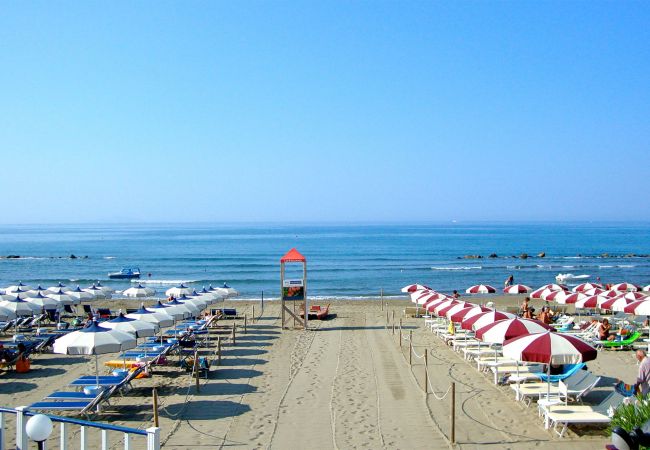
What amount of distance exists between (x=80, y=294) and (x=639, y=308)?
21166 mm

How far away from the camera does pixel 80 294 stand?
80.3 ft

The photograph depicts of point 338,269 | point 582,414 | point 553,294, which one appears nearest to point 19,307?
point 582,414

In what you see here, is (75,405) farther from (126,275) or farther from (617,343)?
(126,275)

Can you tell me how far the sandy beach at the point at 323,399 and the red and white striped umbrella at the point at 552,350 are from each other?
46.8 inches

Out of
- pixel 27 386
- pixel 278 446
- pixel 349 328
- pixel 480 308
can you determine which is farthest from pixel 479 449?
pixel 349 328

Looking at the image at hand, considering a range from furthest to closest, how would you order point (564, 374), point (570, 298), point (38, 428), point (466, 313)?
point (570, 298) < point (466, 313) < point (564, 374) < point (38, 428)

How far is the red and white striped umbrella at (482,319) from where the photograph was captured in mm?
14125

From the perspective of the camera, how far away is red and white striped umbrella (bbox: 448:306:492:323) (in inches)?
608

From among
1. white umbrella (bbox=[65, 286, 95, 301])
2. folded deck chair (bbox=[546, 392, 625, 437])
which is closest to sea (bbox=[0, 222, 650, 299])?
white umbrella (bbox=[65, 286, 95, 301])

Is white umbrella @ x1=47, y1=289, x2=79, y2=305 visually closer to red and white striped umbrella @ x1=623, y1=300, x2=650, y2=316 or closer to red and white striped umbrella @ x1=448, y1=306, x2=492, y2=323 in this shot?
red and white striped umbrella @ x1=448, y1=306, x2=492, y2=323

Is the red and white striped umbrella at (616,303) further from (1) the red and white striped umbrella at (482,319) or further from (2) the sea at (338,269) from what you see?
(2) the sea at (338,269)

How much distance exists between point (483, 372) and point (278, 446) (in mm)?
6667

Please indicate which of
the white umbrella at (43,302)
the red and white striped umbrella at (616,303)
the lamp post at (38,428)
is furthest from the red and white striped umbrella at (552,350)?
the white umbrella at (43,302)

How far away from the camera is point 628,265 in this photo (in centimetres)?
6309
